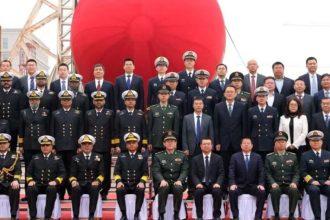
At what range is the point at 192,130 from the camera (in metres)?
9.30

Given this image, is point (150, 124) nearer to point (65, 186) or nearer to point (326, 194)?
point (65, 186)

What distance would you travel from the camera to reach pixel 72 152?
9.47m

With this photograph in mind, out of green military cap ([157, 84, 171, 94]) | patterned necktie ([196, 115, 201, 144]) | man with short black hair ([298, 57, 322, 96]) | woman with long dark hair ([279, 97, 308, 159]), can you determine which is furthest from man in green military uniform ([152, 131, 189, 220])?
man with short black hair ([298, 57, 322, 96])

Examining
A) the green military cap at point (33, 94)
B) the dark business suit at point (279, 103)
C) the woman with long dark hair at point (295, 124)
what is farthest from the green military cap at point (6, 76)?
the woman with long dark hair at point (295, 124)

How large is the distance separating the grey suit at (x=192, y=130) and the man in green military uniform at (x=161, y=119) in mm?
132

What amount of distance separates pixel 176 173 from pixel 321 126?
226 centimetres

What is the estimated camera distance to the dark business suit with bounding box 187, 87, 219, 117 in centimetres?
966

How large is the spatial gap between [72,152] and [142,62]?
8.34 feet

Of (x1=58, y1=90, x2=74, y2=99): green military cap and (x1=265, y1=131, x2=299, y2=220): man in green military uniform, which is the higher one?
(x1=58, y1=90, x2=74, y2=99): green military cap

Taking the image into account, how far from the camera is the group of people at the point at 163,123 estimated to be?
8977 mm

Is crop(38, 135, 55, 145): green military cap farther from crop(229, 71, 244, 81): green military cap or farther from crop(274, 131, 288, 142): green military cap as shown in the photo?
crop(274, 131, 288, 142): green military cap

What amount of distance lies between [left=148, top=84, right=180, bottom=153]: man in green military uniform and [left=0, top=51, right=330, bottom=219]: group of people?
0.01 metres

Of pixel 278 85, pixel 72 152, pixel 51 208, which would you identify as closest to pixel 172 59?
pixel 278 85

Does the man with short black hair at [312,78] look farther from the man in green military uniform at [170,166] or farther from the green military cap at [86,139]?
the green military cap at [86,139]
